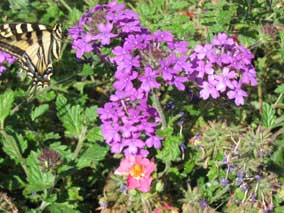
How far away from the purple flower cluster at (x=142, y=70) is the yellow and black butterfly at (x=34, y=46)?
0.36 meters

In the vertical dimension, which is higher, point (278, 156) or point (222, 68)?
point (222, 68)

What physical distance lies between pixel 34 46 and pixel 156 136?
0.89 m

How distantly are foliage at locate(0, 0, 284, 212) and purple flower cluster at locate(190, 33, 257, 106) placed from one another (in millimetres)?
36

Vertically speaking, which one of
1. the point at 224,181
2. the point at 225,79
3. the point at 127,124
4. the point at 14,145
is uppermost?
the point at 225,79

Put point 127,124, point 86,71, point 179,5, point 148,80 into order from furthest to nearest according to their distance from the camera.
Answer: point 179,5, point 86,71, point 127,124, point 148,80

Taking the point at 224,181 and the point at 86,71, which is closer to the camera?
the point at 224,181

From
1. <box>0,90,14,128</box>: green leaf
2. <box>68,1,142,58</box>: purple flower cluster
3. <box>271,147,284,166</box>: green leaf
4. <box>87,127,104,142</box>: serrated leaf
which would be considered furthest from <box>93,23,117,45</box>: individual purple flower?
<box>271,147,284,166</box>: green leaf

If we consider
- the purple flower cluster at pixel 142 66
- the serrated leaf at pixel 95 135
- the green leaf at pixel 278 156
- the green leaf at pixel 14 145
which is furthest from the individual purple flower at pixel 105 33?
the green leaf at pixel 278 156

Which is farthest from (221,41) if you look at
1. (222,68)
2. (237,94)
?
(237,94)

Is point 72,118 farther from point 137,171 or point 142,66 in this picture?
point 142,66

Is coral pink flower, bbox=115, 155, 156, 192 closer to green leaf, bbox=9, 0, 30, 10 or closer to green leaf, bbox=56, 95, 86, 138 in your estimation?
green leaf, bbox=56, 95, 86, 138

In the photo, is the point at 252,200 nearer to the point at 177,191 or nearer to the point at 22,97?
the point at 177,191

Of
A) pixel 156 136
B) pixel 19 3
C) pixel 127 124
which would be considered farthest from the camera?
pixel 19 3

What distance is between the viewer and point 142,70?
234cm
